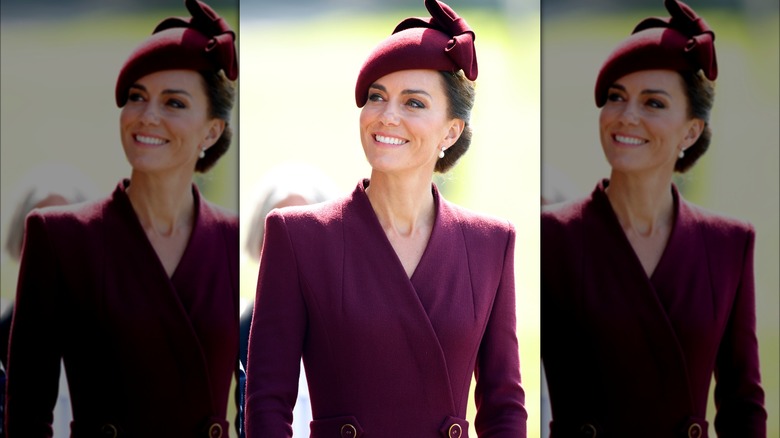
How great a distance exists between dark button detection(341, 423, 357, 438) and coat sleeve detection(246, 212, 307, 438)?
7.4 inches

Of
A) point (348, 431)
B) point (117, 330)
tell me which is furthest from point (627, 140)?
point (117, 330)

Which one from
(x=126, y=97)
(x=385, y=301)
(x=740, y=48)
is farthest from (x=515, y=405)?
(x=126, y=97)

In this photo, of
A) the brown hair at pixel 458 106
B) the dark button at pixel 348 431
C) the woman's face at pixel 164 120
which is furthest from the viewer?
the woman's face at pixel 164 120

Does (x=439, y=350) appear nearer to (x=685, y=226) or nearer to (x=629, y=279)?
(x=629, y=279)

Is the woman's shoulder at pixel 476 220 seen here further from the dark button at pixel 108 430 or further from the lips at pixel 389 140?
the dark button at pixel 108 430

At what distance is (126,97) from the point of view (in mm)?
3684

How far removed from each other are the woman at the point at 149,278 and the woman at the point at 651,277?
123 cm

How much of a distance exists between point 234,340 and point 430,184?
35.7 inches

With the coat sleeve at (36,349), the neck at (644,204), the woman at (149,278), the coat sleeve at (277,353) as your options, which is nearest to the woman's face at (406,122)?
the coat sleeve at (277,353)

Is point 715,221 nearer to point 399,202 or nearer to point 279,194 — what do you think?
point 399,202

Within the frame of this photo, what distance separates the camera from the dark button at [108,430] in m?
3.57

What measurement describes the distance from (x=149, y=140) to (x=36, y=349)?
2.77 feet

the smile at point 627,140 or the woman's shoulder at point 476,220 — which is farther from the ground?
the smile at point 627,140

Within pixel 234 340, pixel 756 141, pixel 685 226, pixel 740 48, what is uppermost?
pixel 740 48
